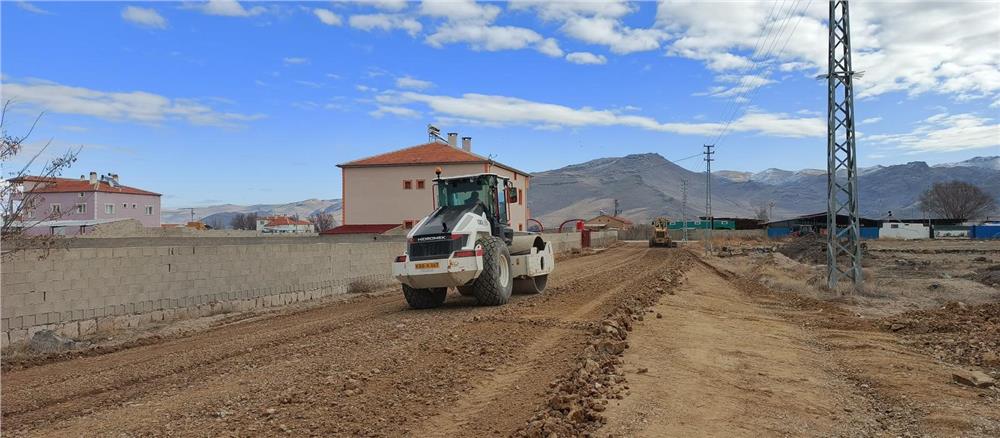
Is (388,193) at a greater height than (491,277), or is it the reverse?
(388,193)

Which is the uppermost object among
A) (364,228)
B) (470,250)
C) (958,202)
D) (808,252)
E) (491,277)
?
(958,202)

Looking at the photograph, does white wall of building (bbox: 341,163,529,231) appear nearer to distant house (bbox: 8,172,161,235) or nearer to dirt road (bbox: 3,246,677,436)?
distant house (bbox: 8,172,161,235)

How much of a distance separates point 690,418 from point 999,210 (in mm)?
231418

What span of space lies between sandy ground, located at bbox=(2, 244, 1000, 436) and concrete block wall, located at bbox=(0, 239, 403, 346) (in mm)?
1543

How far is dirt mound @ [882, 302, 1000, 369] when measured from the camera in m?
8.15

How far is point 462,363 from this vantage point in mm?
7641

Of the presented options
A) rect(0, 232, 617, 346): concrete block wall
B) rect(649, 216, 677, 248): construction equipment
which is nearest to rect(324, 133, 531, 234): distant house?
rect(649, 216, 677, 248): construction equipment

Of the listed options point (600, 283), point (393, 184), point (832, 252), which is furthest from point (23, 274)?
point (393, 184)

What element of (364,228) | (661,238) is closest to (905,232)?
(661,238)

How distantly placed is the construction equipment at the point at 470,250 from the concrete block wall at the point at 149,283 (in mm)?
3990

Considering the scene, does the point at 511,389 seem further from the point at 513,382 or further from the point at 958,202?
the point at 958,202

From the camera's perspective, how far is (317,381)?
677 centimetres

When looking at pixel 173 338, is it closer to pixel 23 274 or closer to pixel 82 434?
pixel 23 274

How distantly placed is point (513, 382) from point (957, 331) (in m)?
7.50
